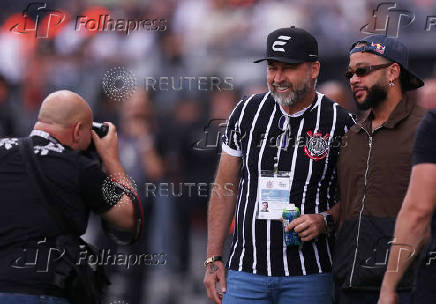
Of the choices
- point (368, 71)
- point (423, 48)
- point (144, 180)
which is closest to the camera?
point (368, 71)

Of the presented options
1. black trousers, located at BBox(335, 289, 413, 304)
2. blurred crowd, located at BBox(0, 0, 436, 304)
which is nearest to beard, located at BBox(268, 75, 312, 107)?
black trousers, located at BBox(335, 289, 413, 304)

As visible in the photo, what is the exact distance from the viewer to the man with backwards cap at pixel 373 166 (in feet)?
13.0

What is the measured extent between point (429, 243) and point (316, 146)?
1.02 meters

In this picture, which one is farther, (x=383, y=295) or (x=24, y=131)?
(x=24, y=131)

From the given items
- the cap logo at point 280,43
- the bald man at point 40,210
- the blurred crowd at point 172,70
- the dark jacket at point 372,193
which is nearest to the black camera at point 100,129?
the bald man at point 40,210

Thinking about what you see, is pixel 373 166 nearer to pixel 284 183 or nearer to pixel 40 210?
pixel 284 183

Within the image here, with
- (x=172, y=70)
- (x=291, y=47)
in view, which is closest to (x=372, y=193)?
(x=291, y=47)

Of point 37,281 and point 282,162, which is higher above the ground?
point 282,162

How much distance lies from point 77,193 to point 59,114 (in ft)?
1.37

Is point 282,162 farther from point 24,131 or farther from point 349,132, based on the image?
point 24,131

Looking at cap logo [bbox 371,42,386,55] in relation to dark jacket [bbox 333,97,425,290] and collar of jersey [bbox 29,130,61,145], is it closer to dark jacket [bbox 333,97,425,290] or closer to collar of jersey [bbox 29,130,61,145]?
dark jacket [bbox 333,97,425,290]

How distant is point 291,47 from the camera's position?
4.27 m

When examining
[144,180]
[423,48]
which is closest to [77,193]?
[144,180]

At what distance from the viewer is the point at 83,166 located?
3945 millimetres
